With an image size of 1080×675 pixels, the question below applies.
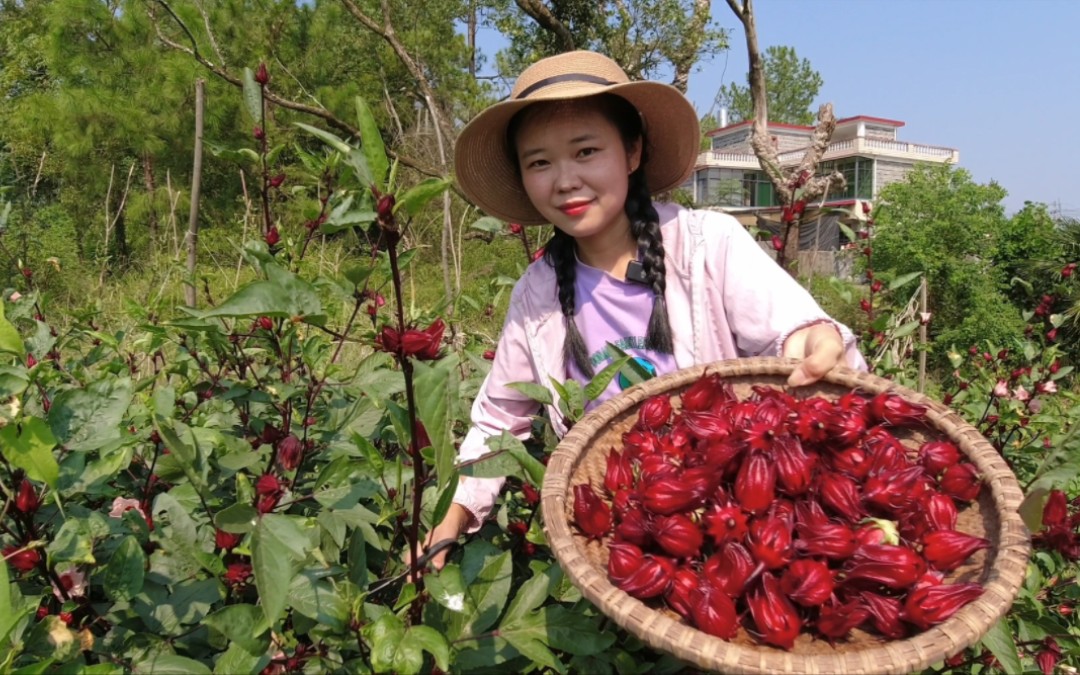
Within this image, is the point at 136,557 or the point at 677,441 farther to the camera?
the point at 677,441

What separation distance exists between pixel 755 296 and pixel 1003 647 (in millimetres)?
653

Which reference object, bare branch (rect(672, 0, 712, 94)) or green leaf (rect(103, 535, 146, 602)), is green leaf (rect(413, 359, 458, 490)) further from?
bare branch (rect(672, 0, 712, 94))

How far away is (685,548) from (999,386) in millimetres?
1196

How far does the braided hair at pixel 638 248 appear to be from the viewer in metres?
1.40

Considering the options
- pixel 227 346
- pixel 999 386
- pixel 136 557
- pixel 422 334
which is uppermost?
pixel 422 334

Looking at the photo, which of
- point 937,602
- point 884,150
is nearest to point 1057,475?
point 937,602

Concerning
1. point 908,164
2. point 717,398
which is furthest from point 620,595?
point 908,164

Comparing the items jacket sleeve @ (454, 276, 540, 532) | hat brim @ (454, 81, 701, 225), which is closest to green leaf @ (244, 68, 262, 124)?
hat brim @ (454, 81, 701, 225)

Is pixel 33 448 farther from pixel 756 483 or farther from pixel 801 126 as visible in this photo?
pixel 801 126

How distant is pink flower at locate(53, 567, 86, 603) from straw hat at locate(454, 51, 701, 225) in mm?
963

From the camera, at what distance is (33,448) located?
1.93 feet

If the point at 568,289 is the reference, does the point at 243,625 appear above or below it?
below

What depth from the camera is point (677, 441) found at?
40.4 inches

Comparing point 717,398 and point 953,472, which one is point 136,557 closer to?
point 717,398
